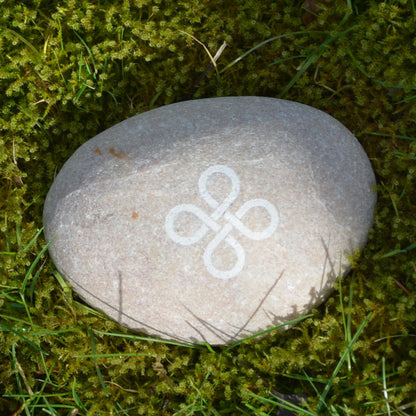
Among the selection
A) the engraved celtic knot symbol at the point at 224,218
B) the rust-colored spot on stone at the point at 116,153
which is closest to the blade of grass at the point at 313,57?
the engraved celtic knot symbol at the point at 224,218

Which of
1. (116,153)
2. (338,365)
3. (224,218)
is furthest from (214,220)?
(338,365)

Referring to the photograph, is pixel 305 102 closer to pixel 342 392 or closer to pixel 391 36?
pixel 391 36

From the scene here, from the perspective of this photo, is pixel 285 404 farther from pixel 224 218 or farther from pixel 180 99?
pixel 180 99

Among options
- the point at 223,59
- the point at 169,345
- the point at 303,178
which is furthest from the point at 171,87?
the point at 169,345

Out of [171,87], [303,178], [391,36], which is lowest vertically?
[303,178]

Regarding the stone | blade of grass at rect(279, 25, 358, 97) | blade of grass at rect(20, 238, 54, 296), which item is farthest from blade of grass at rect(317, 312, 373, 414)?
blade of grass at rect(20, 238, 54, 296)

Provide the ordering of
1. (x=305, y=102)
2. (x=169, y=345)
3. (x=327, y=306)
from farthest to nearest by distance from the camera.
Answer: (x=305, y=102), (x=169, y=345), (x=327, y=306)
